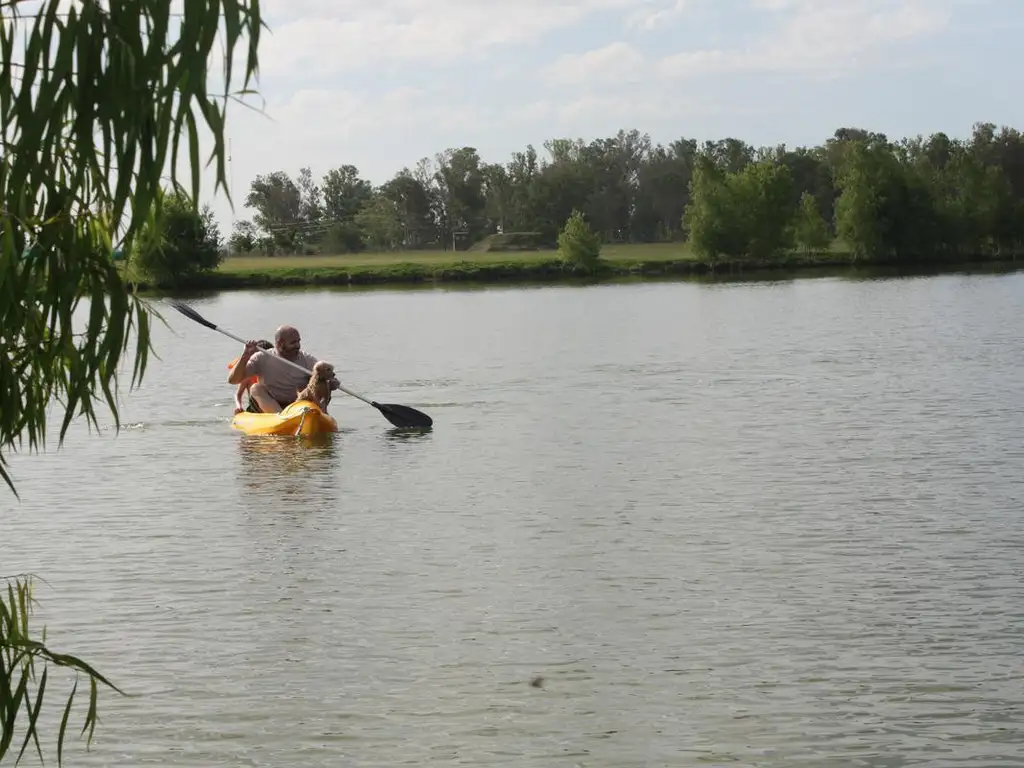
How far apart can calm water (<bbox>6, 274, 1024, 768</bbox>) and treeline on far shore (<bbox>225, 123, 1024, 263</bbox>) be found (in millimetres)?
86465

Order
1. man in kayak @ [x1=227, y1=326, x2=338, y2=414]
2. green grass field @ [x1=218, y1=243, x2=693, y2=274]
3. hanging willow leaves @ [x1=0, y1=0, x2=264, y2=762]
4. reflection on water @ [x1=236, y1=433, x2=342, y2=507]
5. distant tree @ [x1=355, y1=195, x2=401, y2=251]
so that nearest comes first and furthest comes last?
hanging willow leaves @ [x1=0, y1=0, x2=264, y2=762], reflection on water @ [x1=236, y1=433, x2=342, y2=507], man in kayak @ [x1=227, y1=326, x2=338, y2=414], green grass field @ [x1=218, y1=243, x2=693, y2=274], distant tree @ [x1=355, y1=195, x2=401, y2=251]

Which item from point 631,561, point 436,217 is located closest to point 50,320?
point 631,561

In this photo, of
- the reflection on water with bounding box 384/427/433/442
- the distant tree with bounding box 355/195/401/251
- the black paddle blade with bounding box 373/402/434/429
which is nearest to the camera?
the reflection on water with bounding box 384/427/433/442

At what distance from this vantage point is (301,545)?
44.5 feet

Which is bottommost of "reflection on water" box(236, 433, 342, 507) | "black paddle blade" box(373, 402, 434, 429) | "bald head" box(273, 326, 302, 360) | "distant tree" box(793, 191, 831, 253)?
"reflection on water" box(236, 433, 342, 507)

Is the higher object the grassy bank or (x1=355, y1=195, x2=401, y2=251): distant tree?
(x1=355, y1=195, x2=401, y2=251): distant tree

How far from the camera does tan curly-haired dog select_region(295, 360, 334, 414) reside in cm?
1973

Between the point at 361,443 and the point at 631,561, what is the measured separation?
8.44 meters

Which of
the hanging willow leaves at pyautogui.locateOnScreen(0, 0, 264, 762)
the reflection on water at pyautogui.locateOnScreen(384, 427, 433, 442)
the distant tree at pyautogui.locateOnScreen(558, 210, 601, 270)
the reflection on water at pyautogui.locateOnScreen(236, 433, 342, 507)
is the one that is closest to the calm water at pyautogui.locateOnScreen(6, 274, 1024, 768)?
the reflection on water at pyautogui.locateOnScreen(236, 433, 342, 507)

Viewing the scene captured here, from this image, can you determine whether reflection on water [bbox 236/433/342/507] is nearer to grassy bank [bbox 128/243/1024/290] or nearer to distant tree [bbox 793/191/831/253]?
grassy bank [bbox 128/243/1024/290]

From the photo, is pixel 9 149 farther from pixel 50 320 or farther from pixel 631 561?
pixel 631 561

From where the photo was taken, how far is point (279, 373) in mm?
20656

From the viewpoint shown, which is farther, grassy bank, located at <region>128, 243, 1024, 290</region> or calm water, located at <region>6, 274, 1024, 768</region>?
grassy bank, located at <region>128, 243, 1024, 290</region>

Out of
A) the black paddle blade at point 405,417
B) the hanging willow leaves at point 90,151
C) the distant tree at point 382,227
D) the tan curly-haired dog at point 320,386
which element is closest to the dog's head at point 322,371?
the tan curly-haired dog at point 320,386
